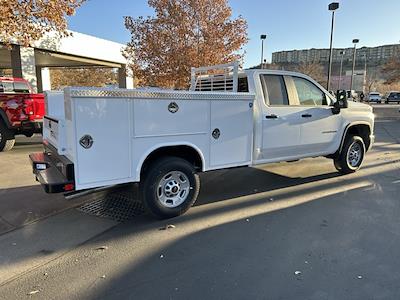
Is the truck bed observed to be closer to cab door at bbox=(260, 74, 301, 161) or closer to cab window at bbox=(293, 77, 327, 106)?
cab door at bbox=(260, 74, 301, 161)

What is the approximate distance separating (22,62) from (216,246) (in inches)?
651

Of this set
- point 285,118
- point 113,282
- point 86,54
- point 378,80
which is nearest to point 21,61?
point 86,54

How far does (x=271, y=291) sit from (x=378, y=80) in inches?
3693

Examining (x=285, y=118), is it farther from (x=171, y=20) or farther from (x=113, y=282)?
(x=171, y=20)

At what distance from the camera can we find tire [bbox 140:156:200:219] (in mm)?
4590

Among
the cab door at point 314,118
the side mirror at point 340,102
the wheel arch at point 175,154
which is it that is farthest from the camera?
the side mirror at point 340,102

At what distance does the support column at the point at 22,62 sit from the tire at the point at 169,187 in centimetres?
1415

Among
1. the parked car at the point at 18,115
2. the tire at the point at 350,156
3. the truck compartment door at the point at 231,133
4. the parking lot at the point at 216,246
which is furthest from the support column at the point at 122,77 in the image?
the truck compartment door at the point at 231,133

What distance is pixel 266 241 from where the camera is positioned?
4.11m

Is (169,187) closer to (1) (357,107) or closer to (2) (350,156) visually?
(2) (350,156)

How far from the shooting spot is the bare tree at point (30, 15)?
31.6ft

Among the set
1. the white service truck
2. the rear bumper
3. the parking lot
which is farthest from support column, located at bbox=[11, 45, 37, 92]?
the white service truck

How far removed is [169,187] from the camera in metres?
4.81

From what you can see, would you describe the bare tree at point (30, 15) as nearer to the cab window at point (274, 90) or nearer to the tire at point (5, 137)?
the tire at point (5, 137)
